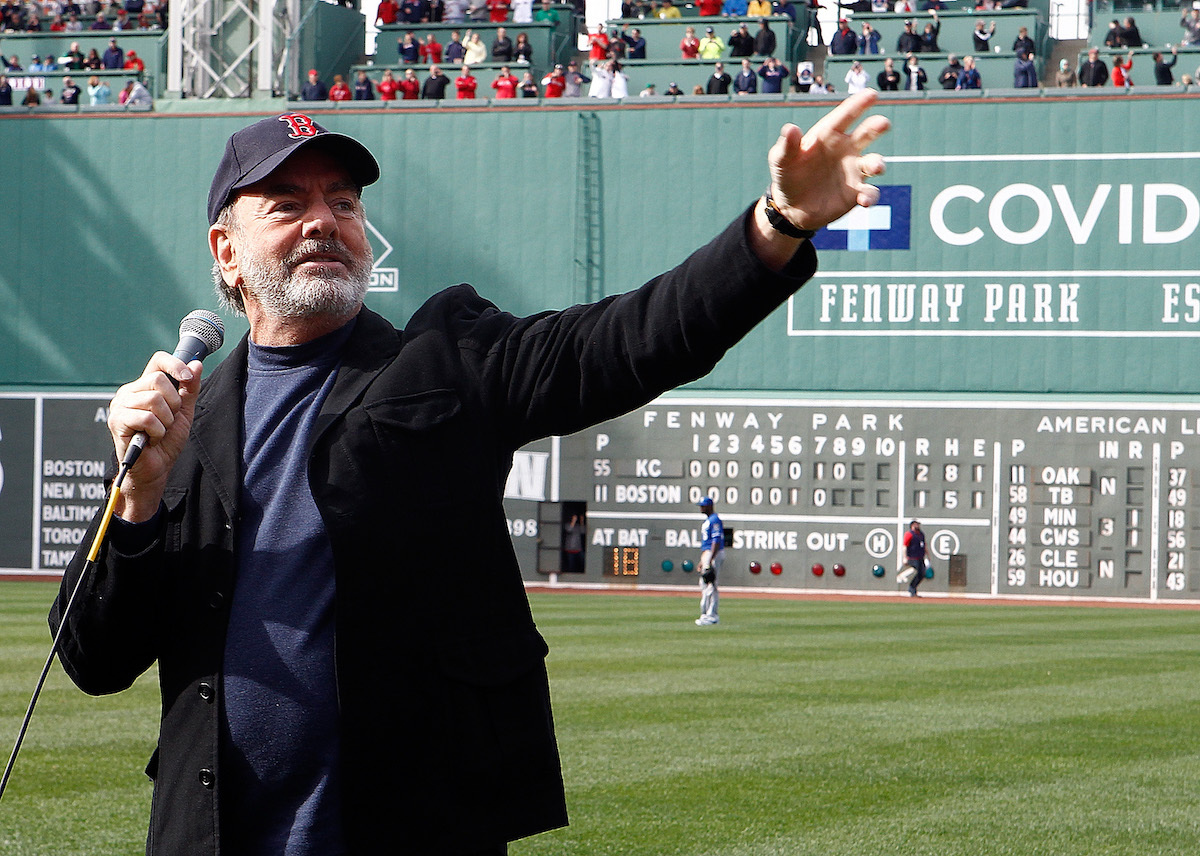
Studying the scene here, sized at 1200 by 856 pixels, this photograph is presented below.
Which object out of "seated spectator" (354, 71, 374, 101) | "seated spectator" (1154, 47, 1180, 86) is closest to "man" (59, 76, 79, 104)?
"seated spectator" (354, 71, 374, 101)

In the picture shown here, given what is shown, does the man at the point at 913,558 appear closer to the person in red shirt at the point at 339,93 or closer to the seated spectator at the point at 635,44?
the seated spectator at the point at 635,44

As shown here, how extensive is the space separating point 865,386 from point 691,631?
426 inches

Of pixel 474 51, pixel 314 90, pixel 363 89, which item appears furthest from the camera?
pixel 474 51

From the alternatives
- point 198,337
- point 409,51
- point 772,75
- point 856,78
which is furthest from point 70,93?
point 198,337

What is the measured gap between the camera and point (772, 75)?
30.9 metres

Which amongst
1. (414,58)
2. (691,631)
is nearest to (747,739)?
(691,631)

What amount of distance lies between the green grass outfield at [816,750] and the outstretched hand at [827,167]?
4.43 ft

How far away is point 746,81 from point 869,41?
10.5ft

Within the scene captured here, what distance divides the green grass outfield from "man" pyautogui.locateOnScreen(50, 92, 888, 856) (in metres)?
0.24

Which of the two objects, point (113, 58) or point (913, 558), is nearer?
point (913, 558)

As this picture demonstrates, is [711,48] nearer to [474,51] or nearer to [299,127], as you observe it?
[474,51]

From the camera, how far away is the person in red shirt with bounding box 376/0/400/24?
36.0 metres

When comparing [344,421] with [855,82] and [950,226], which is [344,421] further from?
[855,82]

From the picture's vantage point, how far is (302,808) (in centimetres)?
288
